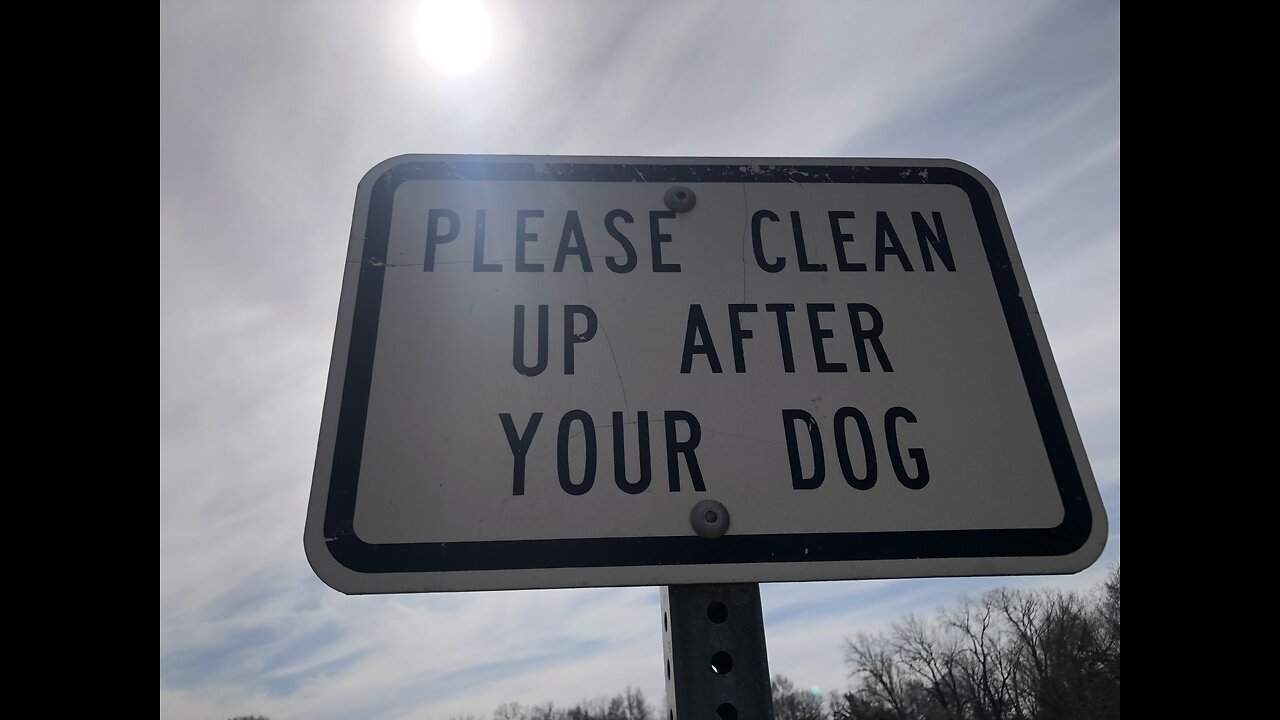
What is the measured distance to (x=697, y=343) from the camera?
1159 mm

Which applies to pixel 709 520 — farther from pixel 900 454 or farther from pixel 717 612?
pixel 900 454

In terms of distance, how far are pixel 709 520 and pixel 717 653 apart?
0.19 m

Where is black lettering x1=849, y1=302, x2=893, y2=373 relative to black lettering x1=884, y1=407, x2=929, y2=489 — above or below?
above

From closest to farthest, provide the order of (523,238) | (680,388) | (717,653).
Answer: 1. (717,653)
2. (680,388)
3. (523,238)

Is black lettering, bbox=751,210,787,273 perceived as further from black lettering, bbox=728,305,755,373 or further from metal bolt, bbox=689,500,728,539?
metal bolt, bbox=689,500,728,539

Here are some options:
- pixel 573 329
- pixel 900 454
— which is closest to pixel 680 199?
pixel 573 329

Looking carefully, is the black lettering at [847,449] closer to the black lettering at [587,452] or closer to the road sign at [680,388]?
the road sign at [680,388]

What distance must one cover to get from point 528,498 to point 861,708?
160ft

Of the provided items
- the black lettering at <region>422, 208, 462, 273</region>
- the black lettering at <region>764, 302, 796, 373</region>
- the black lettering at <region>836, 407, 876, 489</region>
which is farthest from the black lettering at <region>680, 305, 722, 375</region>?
the black lettering at <region>422, 208, 462, 273</region>

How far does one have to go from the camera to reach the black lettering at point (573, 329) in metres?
1.13

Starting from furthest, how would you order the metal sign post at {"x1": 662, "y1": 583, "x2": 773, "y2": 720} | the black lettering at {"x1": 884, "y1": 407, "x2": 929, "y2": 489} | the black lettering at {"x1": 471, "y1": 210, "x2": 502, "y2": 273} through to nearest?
the black lettering at {"x1": 471, "y1": 210, "x2": 502, "y2": 273}
the black lettering at {"x1": 884, "y1": 407, "x2": 929, "y2": 489}
the metal sign post at {"x1": 662, "y1": 583, "x2": 773, "y2": 720}

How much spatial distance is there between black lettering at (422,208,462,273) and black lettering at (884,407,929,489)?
819mm

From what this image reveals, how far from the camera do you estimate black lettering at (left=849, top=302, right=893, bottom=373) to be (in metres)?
1.17
